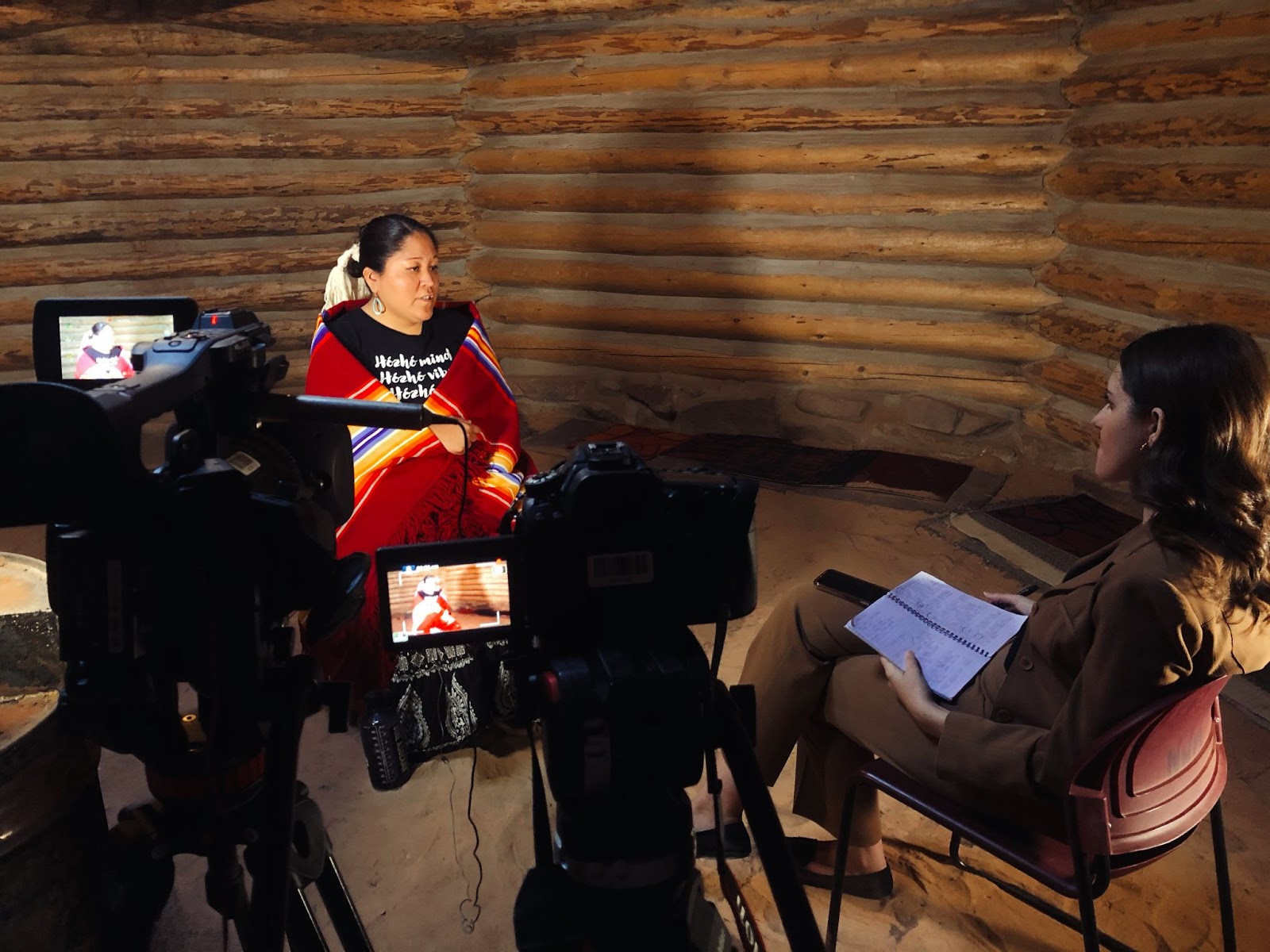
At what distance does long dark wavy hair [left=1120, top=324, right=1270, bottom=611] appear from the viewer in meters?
1.87

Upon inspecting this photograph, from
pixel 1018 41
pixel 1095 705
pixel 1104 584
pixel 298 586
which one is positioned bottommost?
pixel 1095 705

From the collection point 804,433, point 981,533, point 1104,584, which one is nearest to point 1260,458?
point 1104,584

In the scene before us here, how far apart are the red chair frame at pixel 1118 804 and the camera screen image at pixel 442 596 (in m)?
1.08

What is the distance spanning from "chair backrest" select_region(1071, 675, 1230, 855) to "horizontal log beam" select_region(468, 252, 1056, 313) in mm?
4156

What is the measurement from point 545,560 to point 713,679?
30 centimetres

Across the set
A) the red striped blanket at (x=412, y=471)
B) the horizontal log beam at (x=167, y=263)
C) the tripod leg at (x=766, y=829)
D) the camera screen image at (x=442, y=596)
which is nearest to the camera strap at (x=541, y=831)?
the camera screen image at (x=442, y=596)

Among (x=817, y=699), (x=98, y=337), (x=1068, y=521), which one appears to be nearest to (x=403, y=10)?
(x=1068, y=521)

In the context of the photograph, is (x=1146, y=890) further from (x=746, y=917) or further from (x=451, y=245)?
(x=451, y=245)

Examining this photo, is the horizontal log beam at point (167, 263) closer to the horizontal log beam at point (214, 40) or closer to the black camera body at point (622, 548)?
the horizontal log beam at point (214, 40)

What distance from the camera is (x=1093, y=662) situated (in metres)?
1.84

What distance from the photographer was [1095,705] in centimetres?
181

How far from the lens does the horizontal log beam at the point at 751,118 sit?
5.32 metres

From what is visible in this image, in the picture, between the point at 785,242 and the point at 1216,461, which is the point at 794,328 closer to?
the point at 785,242

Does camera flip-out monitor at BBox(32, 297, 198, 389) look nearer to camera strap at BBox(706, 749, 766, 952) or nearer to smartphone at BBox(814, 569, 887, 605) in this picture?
camera strap at BBox(706, 749, 766, 952)
